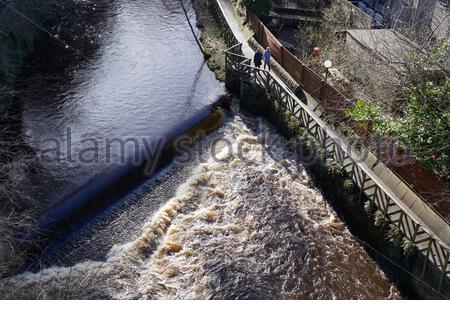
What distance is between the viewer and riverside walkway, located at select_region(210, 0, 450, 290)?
11320 millimetres

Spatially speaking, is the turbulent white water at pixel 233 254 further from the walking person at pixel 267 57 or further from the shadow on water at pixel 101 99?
the walking person at pixel 267 57

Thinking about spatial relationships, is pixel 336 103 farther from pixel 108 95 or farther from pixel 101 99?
pixel 101 99

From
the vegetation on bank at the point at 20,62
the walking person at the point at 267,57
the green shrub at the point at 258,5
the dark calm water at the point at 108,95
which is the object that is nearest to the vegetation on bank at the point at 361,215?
the walking person at the point at 267,57

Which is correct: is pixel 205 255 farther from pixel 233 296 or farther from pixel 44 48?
pixel 44 48

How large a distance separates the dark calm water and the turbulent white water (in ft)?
10.9

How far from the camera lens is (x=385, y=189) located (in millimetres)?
13250

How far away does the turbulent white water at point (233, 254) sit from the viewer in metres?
11.6

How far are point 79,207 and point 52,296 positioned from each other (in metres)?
3.64

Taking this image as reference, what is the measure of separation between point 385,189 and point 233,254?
5117 millimetres

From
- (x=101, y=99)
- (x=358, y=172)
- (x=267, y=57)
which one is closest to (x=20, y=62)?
(x=101, y=99)

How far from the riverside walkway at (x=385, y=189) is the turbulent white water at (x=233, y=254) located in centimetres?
149

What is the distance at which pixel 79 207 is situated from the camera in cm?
1383

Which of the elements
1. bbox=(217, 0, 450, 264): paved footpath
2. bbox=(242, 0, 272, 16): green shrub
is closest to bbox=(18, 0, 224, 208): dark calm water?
bbox=(242, 0, 272, 16): green shrub

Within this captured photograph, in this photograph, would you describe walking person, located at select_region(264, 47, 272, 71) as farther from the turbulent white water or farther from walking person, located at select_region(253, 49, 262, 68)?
the turbulent white water
